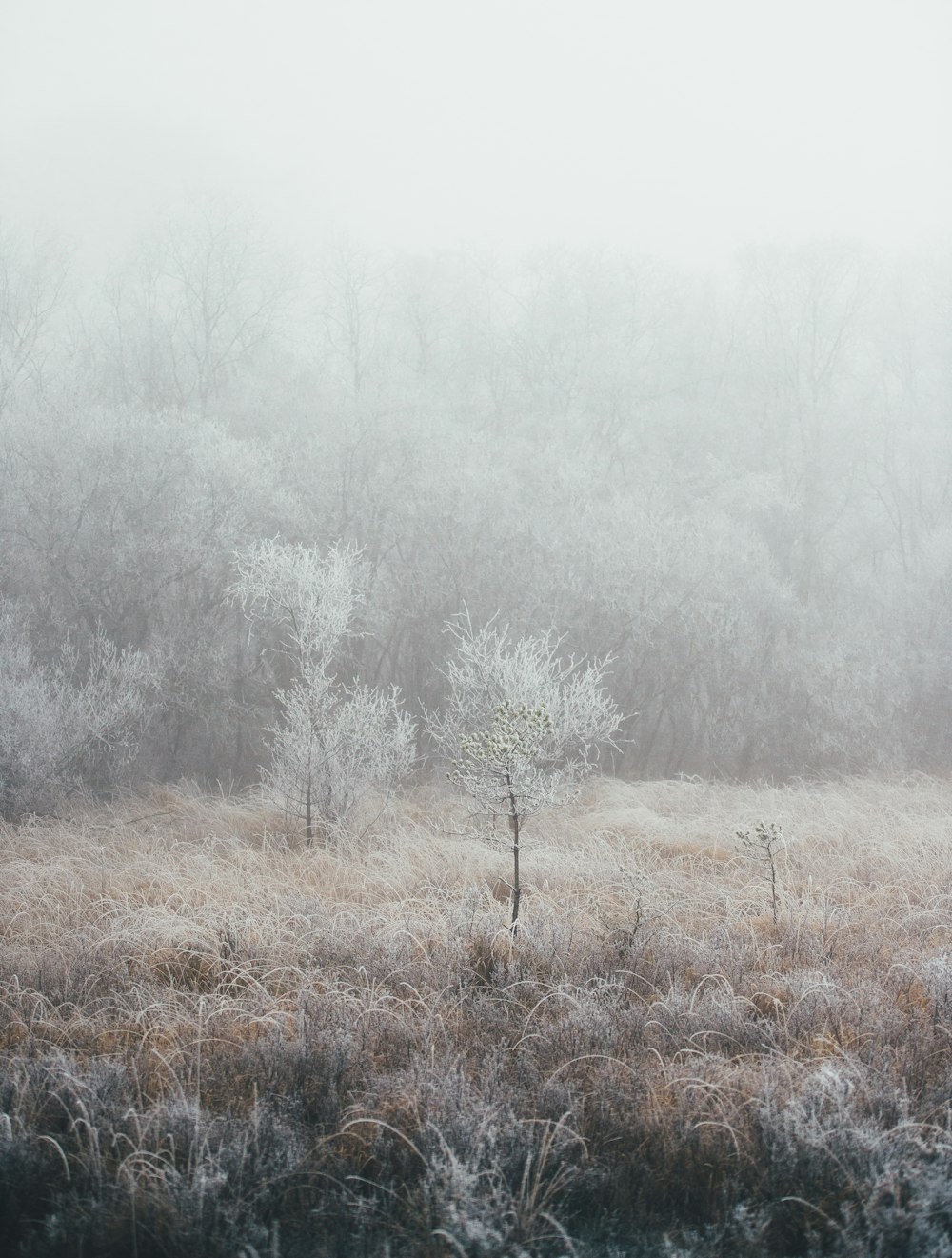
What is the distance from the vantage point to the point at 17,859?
774 cm

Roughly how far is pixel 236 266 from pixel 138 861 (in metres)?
19.6

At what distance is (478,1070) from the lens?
3.45 metres

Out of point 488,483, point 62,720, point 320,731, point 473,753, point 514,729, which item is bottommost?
point 62,720

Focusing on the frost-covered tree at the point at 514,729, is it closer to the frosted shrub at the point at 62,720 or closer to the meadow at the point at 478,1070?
the meadow at the point at 478,1070

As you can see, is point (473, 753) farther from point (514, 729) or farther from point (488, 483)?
point (488, 483)

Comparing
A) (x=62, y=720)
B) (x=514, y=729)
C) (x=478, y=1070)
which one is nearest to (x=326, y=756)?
(x=62, y=720)

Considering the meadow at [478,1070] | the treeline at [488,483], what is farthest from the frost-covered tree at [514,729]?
the treeline at [488,483]

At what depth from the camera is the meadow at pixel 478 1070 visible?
2.70 m

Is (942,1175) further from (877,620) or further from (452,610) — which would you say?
(877,620)

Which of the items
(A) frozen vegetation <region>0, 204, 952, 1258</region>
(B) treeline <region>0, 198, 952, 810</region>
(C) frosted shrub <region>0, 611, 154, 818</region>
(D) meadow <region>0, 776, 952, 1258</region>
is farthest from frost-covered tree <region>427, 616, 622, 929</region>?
(C) frosted shrub <region>0, 611, 154, 818</region>

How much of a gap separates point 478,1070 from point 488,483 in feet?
49.5

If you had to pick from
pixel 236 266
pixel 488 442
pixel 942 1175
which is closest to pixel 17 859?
pixel 942 1175

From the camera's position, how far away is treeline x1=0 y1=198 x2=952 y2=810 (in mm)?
14547

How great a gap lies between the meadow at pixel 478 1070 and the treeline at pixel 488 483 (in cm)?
699
